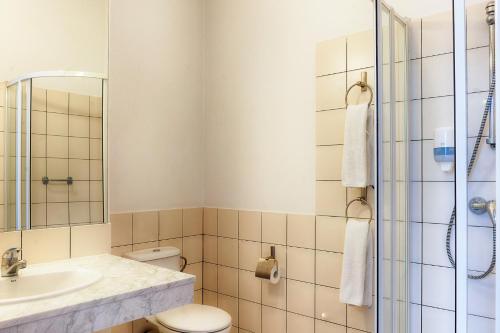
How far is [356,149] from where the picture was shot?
5.72ft

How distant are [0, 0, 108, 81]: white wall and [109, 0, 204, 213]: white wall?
0.14 meters

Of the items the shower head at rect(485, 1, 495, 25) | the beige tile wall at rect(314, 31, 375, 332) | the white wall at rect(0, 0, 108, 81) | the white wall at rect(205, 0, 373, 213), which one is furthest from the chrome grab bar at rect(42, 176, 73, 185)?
the shower head at rect(485, 1, 495, 25)

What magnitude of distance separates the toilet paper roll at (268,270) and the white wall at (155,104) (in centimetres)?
66

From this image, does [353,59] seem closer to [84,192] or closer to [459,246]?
[459,246]

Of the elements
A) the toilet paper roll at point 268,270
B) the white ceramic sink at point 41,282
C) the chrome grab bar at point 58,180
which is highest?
the chrome grab bar at point 58,180

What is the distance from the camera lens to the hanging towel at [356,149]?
5.65 ft

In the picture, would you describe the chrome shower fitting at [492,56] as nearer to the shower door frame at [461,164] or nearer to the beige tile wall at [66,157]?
the shower door frame at [461,164]

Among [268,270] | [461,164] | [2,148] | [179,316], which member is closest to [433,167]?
[461,164]

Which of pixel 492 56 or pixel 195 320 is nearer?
pixel 492 56

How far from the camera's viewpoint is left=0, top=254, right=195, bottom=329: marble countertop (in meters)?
1.16

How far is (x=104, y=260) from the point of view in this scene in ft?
5.97

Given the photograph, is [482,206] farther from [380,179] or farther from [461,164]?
[380,179]

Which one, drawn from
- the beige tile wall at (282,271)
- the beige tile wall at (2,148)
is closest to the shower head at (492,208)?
the beige tile wall at (282,271)

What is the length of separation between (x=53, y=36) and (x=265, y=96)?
3.66 ft
